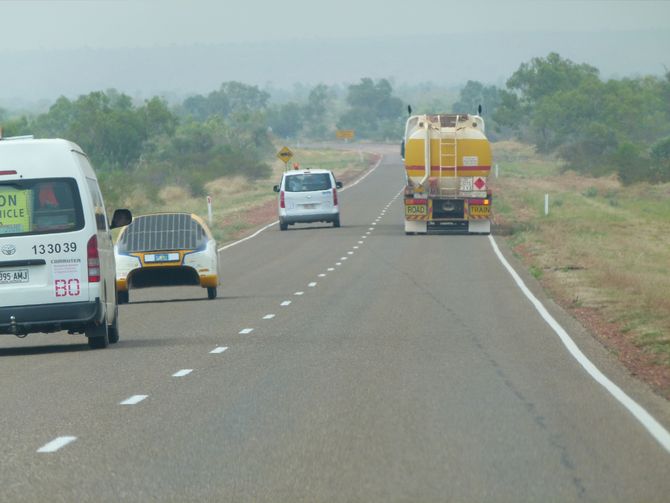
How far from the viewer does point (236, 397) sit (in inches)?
492

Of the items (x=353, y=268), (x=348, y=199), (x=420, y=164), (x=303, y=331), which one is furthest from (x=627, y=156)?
(x=303, y=331)

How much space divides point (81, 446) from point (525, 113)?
143116 millimetres

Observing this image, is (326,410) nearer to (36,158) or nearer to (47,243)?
(47,243)

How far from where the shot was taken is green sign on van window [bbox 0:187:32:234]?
16.5m

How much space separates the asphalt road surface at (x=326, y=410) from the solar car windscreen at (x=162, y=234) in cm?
172

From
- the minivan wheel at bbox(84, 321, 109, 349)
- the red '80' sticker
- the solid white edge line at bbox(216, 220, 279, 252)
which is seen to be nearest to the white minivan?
the solid white edge line at bbox(216, 220, 279, 252)

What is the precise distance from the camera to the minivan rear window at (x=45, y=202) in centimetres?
1653

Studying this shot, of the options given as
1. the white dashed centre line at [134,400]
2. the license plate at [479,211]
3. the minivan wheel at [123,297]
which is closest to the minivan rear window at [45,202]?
the white dashed centre line at [134,400]

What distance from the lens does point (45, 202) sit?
16.6 m

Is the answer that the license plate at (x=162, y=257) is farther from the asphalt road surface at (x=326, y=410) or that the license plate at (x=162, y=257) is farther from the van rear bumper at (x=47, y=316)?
the van rear bumper at (x=47, y=316)

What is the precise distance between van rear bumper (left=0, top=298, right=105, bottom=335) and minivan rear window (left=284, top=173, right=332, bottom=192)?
3056 centimetres

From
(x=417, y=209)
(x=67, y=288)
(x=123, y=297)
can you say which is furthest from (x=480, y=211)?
(x=67, y=288)

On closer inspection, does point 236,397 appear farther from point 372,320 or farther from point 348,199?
point 348,199

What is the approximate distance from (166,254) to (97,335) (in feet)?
24.3
